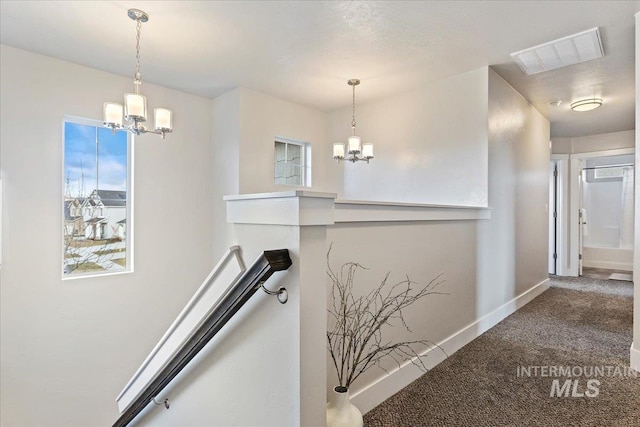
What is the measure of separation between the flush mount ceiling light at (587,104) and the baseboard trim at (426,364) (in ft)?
8.31

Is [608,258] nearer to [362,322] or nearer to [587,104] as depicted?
[587,104]

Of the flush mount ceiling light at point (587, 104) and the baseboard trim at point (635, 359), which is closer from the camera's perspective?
the baseboard trim at point (635, 359)

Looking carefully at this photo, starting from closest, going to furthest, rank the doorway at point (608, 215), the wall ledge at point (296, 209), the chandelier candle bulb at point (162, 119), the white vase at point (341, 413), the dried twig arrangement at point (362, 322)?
the wall ledge at point (296, 209) → the white vase at point (341, 413) → the dried twig arrangement at point (362, 322) → the chandelier candle bulb at point (162, 119) → the doorway at point (608, 215)

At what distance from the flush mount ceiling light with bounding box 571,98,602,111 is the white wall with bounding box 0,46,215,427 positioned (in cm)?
479

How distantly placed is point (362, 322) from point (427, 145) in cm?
260

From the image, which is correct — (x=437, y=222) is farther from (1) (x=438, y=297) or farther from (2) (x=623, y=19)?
(2) (x=623, y=19)

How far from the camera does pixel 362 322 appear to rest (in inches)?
71.5

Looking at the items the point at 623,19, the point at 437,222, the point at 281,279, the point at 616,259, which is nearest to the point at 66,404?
the point at 281,279

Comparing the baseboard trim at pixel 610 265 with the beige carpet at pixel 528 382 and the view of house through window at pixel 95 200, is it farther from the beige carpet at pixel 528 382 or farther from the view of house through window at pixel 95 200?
the view of house through window at pixel 95 200

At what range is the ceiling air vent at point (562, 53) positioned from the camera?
2.71 metres

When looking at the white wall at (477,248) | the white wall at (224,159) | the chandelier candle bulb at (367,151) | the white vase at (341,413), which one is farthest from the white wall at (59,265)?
the white vase at (341,413)

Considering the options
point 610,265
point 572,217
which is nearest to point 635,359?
point 572,217

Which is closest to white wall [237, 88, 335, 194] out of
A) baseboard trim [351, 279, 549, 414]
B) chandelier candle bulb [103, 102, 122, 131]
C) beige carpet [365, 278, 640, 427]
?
chandelier candle bulb [103, 102, 122, 131]

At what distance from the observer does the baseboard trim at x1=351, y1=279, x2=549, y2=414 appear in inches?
73.5
